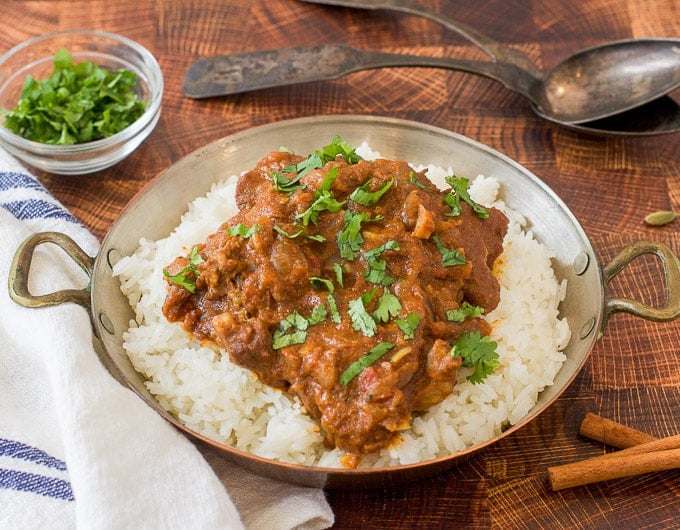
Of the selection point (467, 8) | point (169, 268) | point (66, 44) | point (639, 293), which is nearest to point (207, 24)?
point (66, 44)

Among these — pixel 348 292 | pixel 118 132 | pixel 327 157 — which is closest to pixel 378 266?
pixel 348 292

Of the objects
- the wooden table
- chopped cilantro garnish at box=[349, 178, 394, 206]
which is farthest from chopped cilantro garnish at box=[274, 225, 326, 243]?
the wooden table

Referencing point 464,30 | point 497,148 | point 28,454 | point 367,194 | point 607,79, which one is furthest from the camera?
point 464,30

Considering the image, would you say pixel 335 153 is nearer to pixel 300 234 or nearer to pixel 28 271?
pixel 300 234

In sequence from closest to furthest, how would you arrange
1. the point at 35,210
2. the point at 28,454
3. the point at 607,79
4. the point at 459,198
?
the point at 28,454 → the point at 459,198 → the point at 35,210 → the point at 607,79

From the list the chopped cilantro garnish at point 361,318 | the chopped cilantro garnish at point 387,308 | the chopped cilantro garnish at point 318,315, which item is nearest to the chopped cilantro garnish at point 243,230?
the chopped cilantro garnish at point 318,315

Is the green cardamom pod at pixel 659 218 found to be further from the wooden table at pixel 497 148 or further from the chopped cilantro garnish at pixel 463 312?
the chopped cilantro garnish at pixel 463 312

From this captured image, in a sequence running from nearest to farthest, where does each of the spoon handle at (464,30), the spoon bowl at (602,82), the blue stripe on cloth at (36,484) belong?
the blue stripe on cloth at (36,484) < the spoon bowl at (602,82) < the spoon handle at (464,30)
